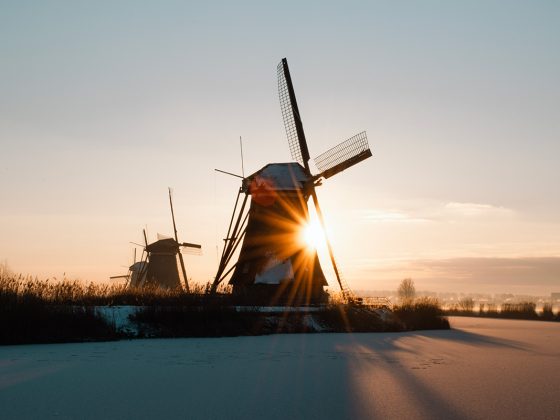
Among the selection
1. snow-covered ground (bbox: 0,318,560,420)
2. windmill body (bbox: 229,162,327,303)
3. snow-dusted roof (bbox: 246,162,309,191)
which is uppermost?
snow-dusted roof (bbox: 246,162,309,191)

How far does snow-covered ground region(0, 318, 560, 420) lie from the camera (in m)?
6.23

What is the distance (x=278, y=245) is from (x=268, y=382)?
16869 millimetres

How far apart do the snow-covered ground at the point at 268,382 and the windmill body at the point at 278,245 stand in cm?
1102

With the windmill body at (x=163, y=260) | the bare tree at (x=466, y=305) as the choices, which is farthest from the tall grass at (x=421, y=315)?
the bare tree at (x=466, y=305)

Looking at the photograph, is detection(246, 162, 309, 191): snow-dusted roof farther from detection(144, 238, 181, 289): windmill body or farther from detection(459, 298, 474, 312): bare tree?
detection(459, 298, 474, 312): bare tree

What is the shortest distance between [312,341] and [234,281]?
35.3ft

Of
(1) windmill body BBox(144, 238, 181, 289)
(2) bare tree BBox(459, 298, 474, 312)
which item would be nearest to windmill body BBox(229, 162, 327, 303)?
(1) windmill body BBox(144, 238, 181, 289)

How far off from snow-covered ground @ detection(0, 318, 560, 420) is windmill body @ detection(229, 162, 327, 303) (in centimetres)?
1102

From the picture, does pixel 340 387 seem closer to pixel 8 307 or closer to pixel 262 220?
pixel 8 307

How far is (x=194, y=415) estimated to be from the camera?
19.4ft

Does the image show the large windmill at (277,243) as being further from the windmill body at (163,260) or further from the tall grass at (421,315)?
the windmill body at (163,260)

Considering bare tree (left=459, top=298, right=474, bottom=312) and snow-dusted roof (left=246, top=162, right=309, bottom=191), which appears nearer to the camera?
snow-dusted roof (left=246, top=162, right=309, bottom=191)

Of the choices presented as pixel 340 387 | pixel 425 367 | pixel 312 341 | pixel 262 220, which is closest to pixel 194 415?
pixel 340 387

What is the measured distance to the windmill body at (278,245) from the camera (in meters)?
24.6
